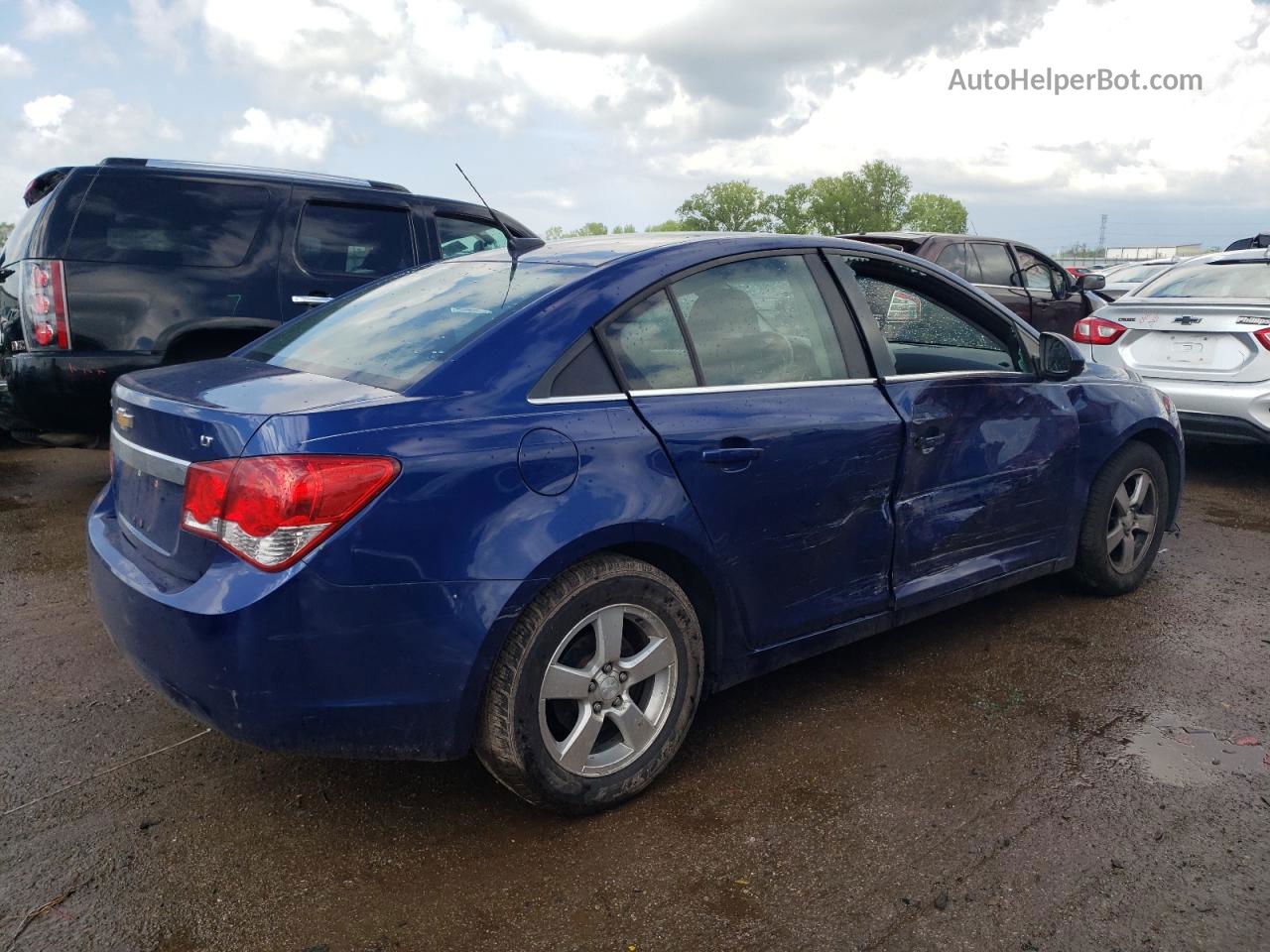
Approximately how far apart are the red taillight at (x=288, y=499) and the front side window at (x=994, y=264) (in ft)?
29.6

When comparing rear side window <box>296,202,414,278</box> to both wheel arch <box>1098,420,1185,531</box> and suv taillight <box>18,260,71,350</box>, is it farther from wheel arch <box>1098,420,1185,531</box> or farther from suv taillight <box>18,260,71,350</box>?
wheel arch <box>1098,420,1185,531</box>

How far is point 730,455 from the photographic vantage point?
305 cm

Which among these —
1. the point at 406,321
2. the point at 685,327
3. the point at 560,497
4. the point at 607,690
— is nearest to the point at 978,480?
the point at 685,327

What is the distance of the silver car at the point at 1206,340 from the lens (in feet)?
21.6

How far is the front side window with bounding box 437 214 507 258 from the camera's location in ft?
23.4

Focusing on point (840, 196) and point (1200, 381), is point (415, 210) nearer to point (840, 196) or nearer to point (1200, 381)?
point (1200, 381)

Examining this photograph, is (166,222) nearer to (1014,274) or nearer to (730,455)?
(730,455)

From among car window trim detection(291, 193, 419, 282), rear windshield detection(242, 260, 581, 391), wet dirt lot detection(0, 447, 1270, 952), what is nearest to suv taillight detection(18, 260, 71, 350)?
car window trim detection(291, 193, 419, 282)

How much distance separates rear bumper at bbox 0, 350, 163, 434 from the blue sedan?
2505mm

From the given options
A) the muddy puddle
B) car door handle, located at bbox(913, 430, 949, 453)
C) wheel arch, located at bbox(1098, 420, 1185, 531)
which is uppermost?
car door handle, located at bbox(913, 430, 949, 453)

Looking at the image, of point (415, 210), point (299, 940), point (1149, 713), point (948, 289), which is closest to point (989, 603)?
point (1149, 713)

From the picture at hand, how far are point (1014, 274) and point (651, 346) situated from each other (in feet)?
28.6

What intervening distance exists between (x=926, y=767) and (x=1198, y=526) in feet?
12.7

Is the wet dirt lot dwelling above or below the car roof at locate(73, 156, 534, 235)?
below
